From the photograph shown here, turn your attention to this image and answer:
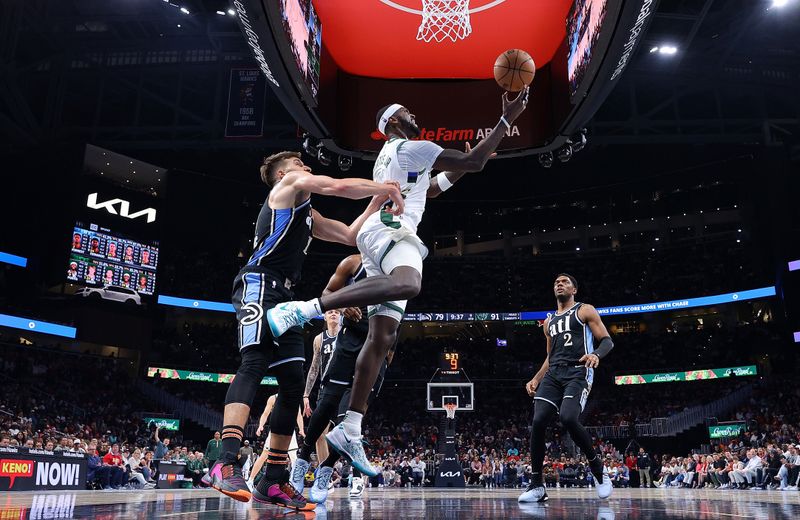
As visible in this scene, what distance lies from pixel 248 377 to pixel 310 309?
0.55 m

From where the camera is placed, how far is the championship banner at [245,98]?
1809 cm

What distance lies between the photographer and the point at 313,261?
3453 cm

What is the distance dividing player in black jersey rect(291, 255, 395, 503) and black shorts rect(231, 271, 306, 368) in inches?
30.5

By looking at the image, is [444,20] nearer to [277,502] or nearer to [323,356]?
[323,356]

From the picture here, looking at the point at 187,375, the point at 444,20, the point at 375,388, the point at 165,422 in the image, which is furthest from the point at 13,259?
the point at 375,388

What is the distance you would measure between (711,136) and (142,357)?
25786 millimetres

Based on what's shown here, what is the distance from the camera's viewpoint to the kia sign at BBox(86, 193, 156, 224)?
92.2 feet

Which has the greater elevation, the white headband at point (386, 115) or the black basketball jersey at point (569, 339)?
the white headband at point (386, 115)

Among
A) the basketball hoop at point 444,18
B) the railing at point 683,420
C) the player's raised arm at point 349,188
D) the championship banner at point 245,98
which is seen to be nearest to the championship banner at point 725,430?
the railing at point 683,420

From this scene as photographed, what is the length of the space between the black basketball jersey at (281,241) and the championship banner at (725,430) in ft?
82.1

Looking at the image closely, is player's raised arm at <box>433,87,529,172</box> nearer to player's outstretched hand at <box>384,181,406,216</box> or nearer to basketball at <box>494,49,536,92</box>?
player's outstretched hand at <box>384,181,406,216</box>

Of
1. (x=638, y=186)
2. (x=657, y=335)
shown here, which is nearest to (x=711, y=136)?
(x=638, y=186)

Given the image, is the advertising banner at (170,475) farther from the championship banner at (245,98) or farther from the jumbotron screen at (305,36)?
the jumbotron screen at (305,36)

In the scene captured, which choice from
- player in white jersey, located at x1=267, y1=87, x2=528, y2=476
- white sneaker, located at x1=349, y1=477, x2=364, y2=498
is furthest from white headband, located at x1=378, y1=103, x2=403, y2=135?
white sneaker, located at x1=349, y1=477, x2=364, y2=498
